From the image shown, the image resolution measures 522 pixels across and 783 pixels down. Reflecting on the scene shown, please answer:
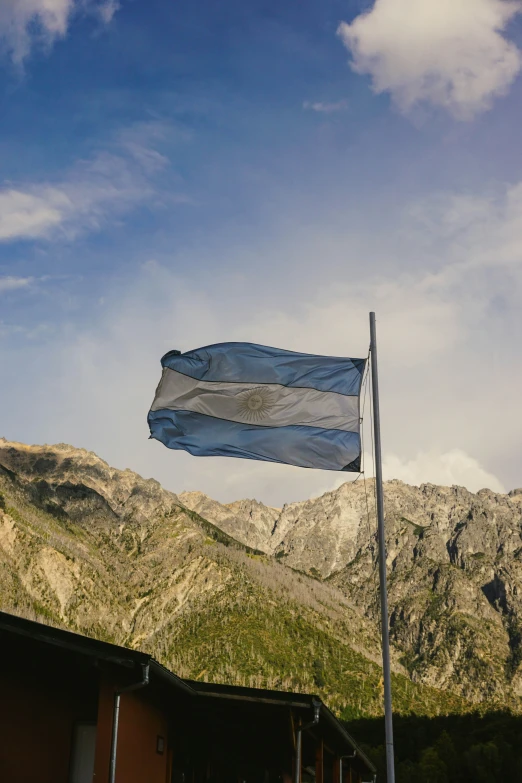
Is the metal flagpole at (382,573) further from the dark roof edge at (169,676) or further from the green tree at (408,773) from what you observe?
the green tree at (408,773)

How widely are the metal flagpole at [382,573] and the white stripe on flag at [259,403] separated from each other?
0.76m

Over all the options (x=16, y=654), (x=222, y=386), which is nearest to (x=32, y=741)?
(x=16, y=654)

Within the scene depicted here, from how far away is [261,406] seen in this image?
1521 centimetres

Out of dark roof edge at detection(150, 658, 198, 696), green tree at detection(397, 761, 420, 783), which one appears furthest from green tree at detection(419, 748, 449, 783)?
dark roof edge at detection(150, 658, 198, 696)

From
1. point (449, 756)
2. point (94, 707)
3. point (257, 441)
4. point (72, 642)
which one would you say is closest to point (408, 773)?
point (449, 756)

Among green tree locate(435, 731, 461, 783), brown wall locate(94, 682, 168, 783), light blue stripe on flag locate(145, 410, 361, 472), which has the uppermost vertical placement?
light blue stripe on flag locate(145, 410, 361, 472)

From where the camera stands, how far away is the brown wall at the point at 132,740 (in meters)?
13.5

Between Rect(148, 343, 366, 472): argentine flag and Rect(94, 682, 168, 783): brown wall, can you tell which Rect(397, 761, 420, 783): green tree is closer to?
Rect(94, 682, 168, 783): brown wall

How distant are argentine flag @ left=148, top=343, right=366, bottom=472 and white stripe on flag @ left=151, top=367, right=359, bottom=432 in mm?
19

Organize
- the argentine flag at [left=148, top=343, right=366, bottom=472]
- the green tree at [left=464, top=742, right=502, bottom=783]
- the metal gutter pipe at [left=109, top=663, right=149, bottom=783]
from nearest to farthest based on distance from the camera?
the metal gutter pipe at [left=109, top=663, right=149, bottom=783] → the argentine flag at [left=148, top=343, right=366, bottom=472] → the green tree at [left=464, top=742, right=502, bottom=783]

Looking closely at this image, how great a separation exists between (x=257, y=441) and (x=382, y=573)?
3.65 m

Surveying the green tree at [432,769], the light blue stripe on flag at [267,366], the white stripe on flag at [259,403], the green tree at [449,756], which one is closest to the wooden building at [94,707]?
the white stripe on flag at [259,403]

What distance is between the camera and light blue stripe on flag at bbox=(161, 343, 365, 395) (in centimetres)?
1500

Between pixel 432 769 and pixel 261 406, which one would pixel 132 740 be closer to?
pixel 261 406
